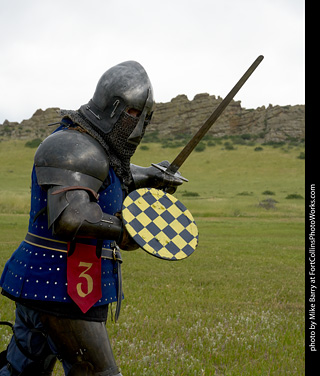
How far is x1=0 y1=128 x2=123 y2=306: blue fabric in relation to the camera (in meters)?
3.04

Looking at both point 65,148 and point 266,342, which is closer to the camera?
point 65,148

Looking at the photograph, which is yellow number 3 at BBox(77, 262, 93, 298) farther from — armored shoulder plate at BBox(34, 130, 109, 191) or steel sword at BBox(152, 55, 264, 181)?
steel sword at BBox(152, 55, 264, 181)

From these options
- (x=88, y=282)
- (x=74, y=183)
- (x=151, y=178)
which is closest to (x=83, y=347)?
(x=88, y=282)

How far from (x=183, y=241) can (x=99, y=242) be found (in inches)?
21.3

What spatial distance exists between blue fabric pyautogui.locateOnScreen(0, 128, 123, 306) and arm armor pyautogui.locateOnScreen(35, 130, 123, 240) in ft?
0.70

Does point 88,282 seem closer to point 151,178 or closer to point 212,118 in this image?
point 151,178

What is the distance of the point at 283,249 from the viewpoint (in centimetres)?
1383

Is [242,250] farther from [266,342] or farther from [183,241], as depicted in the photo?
[183,241]

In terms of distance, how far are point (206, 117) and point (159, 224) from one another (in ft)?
360

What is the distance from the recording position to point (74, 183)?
9.56 ft

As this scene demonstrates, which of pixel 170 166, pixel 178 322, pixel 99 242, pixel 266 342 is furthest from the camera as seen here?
pixel 178 322
